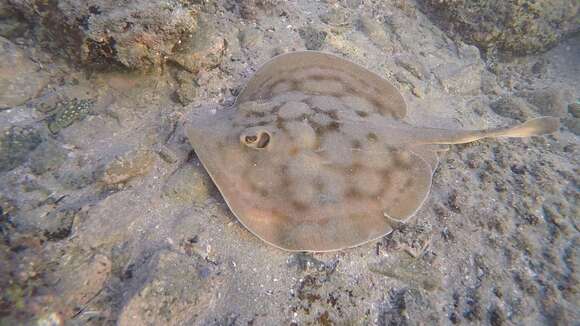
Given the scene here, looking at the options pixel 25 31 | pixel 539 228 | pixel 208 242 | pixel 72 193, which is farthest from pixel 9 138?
pixel 539 228

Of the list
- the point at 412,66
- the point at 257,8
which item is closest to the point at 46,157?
the point at 257,8

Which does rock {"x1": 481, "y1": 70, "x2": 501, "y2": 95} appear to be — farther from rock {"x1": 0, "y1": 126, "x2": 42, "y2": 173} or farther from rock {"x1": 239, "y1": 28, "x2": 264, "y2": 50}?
rock {"x1": 0, "y1": 126, "x2": 42, "y2": 173}

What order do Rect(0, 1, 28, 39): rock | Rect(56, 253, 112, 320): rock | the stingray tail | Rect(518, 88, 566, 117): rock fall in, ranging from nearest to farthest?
Rect(56, 253, 112, 320): rock → the stingray tail → Rect(0, 1, 28, 39): rock → Rect(518, 88, 566, 117): rock

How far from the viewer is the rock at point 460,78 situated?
5.89 m

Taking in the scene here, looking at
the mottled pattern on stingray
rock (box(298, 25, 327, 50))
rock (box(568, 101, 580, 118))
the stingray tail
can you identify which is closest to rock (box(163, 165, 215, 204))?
the mottled pattern on stingray

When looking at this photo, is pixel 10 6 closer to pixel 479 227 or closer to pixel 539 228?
pixel 479 227

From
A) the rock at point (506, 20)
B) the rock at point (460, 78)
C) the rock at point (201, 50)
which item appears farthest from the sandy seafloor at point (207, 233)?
the rock at point (506, 20)

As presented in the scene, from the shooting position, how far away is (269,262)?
3.21 metres

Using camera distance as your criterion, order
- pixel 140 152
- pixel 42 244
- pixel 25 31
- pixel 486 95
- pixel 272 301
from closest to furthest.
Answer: pixel 42 244
pixel 272 301
pixel 140 152
pixel 25 31
pixel 486 95

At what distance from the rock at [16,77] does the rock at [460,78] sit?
628 cm

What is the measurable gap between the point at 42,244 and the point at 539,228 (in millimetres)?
5351

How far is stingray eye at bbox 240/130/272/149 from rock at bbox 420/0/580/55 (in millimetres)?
5771

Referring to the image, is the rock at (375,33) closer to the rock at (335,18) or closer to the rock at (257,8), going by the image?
the rock at (335,18)

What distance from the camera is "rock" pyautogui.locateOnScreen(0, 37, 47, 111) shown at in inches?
153
